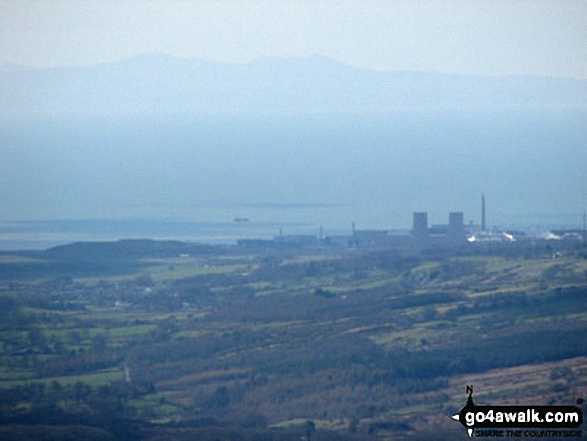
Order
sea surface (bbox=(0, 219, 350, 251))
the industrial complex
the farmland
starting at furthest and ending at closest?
sea surface (bbox=(0, 219, 350, 251))
the industrial complex
the farmland

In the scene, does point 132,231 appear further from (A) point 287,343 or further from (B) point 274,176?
(B) point 274,176

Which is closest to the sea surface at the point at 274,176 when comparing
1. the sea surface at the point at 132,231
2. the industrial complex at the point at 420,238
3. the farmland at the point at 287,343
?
the sea surface at the point at 132,231

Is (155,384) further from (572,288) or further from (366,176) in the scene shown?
(366,176)

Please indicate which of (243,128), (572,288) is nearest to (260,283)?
(572,288)

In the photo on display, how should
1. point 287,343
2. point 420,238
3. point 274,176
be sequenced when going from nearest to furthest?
point 287,343 < point 420,238 < point 274,176

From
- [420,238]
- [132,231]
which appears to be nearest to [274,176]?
[132,231]

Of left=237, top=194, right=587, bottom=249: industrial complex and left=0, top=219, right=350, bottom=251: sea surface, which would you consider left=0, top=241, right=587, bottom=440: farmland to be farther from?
left=0, top=219, right=350, bottom=251: sea surface

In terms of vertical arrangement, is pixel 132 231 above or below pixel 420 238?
above

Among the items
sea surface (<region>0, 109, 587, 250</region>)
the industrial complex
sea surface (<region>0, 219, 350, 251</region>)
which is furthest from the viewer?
sea surface (<region>0, 109, 587, 250</region>)

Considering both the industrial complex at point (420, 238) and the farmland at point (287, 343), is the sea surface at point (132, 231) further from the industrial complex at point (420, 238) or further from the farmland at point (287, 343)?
the farmland at point (287, 343)

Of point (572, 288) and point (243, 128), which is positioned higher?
point (243, 128)

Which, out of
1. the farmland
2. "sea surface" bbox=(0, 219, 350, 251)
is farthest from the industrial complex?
the farmland
